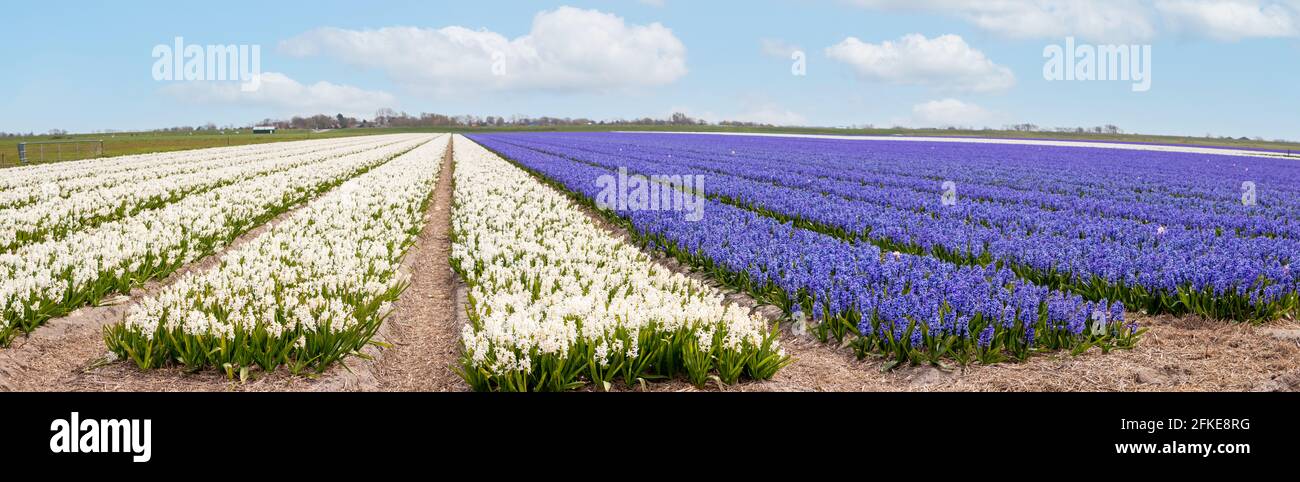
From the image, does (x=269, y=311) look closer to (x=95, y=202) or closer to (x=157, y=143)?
(x=95, y=202)

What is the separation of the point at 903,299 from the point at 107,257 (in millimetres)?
8973

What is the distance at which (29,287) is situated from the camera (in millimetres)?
7070

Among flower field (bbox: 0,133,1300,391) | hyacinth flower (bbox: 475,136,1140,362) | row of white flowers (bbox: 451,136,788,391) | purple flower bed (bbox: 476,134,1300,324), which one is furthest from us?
purple flower bed (bbox: 476,134,1300,324)

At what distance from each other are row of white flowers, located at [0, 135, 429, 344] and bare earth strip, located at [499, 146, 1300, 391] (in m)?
5.94

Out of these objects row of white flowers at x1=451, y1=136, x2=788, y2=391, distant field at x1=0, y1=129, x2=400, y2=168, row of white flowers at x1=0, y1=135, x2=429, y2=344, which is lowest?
row of white flowers at x1=451, y1=136, x2=788, y2=391

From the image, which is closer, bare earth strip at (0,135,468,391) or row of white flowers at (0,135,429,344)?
bare earth strip at (0,135,468,391)

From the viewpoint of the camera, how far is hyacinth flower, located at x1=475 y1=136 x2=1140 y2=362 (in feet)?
21.1

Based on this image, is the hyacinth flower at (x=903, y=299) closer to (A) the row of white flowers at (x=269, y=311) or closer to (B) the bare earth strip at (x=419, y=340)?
(B) the bare earth strip at (x=419, y=340)

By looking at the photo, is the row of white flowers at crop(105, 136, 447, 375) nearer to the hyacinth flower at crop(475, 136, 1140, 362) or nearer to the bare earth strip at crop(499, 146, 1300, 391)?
the bare earth strip at crop(499, 146, 1300, 391)

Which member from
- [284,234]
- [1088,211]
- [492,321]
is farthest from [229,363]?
[1088,211]

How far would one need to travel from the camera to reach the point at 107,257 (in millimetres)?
8609

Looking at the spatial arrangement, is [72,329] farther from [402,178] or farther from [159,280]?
[402,178]

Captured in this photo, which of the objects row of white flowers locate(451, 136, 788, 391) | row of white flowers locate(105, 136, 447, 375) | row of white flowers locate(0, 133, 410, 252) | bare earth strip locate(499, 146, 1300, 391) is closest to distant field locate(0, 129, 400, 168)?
row of white flowers locate(0, 133, 410, 252)

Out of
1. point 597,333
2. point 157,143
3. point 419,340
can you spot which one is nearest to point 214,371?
point 419,340
